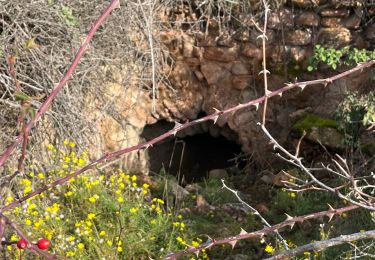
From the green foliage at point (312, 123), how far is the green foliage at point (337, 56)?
0.47 m

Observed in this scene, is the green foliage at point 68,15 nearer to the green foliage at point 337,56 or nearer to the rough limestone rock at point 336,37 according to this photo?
the green foliage at point 337,56

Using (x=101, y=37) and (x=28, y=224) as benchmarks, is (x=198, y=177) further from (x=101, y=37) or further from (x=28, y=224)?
(x=28, y=224)

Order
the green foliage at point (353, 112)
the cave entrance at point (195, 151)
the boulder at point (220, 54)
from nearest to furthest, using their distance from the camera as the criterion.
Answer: the green foliage at point (353, 112), the boulder at point (220, 54), the cave entrance at point (195, 151)

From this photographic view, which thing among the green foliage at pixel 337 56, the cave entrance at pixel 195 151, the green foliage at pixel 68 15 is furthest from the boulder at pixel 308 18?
the green foliage at pixel 68 15

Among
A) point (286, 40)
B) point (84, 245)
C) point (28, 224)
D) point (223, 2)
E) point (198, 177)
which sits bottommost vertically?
point (198, 177)

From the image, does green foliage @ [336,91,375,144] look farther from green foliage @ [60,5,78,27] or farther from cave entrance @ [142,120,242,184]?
green foliage @ [60,5,78,27]

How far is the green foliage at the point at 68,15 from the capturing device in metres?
3.63

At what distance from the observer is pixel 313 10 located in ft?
14.9

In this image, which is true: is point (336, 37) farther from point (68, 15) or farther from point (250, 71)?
point (68, 15)

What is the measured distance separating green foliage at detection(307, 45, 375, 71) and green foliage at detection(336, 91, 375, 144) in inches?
11.0

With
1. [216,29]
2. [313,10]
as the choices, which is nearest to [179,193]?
[216,29]

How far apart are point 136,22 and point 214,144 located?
222 cm

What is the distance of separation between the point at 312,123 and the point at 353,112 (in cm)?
43

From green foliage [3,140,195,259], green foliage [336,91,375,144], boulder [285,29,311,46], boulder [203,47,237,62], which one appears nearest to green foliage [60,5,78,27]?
green foliage [3,140,195,259]
